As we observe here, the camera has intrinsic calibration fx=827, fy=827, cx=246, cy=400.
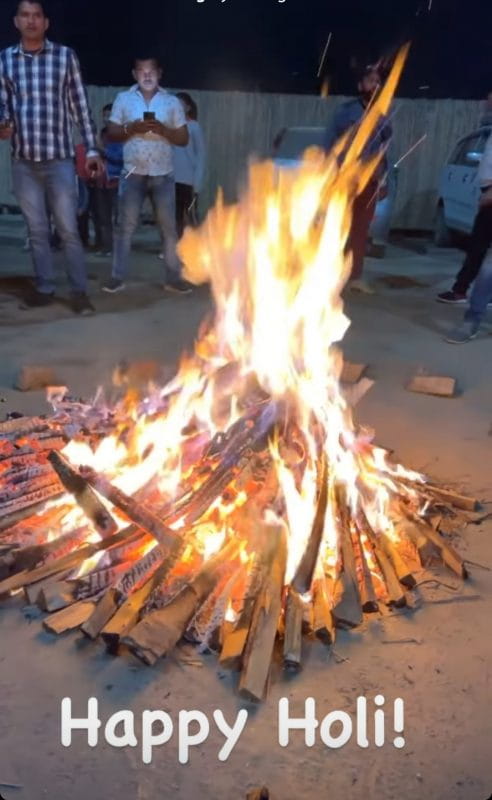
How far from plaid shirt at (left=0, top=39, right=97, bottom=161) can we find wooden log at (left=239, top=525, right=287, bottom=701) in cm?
530

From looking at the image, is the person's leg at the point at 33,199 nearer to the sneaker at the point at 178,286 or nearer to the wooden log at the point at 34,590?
the sneaker at the point at 178,286

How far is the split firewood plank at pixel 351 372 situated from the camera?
627cm

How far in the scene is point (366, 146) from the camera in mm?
8742

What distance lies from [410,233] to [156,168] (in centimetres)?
917

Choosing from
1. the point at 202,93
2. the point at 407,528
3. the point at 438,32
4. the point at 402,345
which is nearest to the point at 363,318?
the point at 402,345

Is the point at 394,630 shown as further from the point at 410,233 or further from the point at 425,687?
the point at 410,233

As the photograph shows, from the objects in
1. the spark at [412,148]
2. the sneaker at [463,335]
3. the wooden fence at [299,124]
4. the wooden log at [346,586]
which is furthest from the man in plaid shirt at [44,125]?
the spark at [412,148]

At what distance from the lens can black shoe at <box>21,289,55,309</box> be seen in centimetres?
823

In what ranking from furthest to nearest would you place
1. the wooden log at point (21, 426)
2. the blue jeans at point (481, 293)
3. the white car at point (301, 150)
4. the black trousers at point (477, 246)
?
the white car at point (301, 150), the black trousers at point (477, 246), the blue jeans at point (481, 293), the wooden log at point (21, 426)

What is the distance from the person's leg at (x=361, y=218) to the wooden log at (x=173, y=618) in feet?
21.0

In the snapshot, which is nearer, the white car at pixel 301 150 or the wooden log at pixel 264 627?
the wooden log at pixel 264 627

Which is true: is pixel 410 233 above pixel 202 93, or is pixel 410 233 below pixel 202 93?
below

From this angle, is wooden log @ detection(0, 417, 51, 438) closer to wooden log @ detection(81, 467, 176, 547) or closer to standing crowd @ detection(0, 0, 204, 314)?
wooden log @ detection(81, 467, 176, 547)

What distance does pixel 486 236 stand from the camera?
852cm
